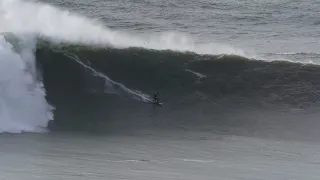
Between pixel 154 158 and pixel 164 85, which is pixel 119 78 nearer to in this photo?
pixel 164 85

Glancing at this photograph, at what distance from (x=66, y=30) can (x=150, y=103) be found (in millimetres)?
4437

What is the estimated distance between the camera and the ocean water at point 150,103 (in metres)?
13.3

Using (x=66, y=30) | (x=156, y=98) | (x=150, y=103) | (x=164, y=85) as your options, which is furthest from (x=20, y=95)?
(x=66, y=30)

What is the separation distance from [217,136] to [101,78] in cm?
442

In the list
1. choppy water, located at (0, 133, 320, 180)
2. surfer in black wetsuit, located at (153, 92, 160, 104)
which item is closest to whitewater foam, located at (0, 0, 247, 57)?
surfer in black wetsuit, located at (153, 92, 160, 104)

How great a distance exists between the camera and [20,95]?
16.7 metres

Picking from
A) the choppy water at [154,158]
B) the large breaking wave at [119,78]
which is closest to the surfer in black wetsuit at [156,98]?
the large breaking wave at [119,78]

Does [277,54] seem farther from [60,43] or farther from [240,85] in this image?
[60,43]

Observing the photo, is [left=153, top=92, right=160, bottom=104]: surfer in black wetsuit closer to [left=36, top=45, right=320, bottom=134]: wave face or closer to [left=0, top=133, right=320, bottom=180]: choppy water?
[left=36, top=45, right=320, bottom=134]: wave face

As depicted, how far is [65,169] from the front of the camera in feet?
41.0

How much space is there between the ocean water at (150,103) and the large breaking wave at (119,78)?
3 cm

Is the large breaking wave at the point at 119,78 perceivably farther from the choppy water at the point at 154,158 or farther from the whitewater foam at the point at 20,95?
the choppy water at the point at 154,158

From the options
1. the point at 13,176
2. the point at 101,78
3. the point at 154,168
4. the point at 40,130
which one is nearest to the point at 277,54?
the point at 101,78

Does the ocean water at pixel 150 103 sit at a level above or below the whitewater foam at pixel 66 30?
below
